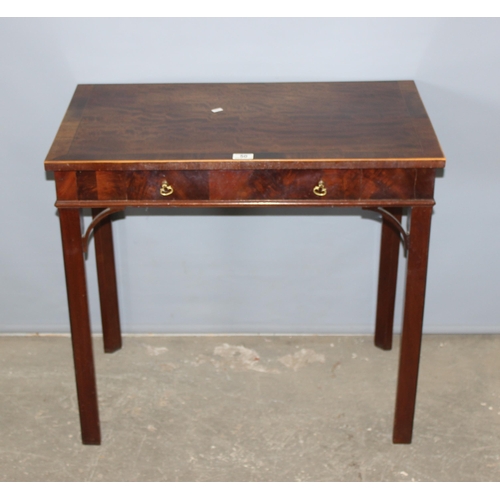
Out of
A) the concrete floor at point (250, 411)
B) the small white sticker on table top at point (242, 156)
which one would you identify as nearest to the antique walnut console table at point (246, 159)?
the small white sticker on table top at point (242, 156)

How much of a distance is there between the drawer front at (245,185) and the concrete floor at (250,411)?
947mm

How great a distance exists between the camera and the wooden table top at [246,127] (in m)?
2.51

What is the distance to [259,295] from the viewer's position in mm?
3543

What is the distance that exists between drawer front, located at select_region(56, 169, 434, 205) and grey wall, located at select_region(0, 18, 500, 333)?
2.35 ft

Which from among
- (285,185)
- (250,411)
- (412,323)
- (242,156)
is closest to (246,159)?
(242,156)

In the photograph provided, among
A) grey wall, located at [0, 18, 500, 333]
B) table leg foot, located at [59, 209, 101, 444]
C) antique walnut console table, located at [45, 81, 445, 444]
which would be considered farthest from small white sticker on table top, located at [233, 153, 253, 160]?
grey wall, located at [0, 18, 500, 333]

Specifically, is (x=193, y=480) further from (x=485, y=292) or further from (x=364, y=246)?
(x=485, y=292)

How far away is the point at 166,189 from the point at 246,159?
0.92 ft

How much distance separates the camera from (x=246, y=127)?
2721 mm

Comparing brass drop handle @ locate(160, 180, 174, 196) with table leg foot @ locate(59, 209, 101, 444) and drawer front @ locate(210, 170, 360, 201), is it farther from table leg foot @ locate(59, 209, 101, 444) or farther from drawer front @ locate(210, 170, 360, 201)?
table leg foot @ locate(59, 209, 101, 444)

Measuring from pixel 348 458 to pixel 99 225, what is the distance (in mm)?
1361

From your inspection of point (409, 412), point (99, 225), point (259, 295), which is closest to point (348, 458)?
point (409, 412)

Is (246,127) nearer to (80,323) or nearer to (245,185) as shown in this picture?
(245,185)

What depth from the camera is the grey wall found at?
120 inches
